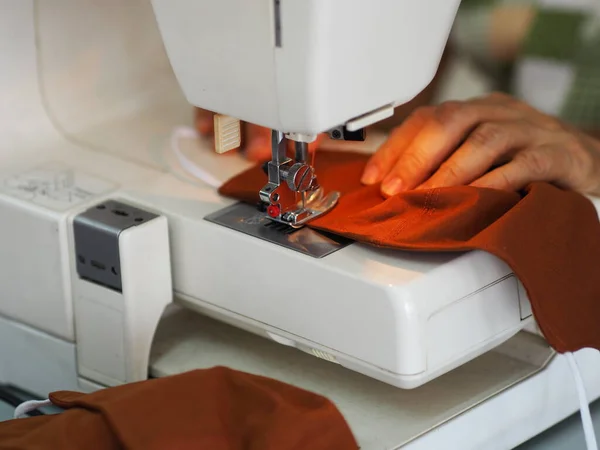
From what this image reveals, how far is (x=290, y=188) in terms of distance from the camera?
3.25ft

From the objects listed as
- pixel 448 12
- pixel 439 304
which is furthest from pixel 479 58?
pixel 439 304

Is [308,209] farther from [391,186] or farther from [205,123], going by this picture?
[205,123]

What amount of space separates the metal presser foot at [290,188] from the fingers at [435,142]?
0.09 meters

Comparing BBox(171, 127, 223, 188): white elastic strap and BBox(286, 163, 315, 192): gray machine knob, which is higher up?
BBox(286, 163, 315, 192): gray machine knob

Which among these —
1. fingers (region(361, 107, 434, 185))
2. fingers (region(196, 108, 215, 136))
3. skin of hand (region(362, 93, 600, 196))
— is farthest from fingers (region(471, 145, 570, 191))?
fingers (region(196, 108, 215, 136))

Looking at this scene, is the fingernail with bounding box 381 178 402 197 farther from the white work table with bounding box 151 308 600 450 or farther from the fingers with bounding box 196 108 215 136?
the fingers with bounding box 196 108 215 136

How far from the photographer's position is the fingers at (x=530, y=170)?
104 centimetres

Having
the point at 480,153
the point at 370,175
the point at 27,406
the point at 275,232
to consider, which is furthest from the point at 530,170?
the point at 27,406

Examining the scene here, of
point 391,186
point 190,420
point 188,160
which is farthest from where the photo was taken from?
point 188,160

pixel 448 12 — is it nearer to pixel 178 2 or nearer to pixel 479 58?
pixel 178 2

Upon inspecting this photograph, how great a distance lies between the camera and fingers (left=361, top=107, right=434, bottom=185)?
1.10 m

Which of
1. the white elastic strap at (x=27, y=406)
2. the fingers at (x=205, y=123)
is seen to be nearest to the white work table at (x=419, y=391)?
the white elastic strap at (x=27, y=406)

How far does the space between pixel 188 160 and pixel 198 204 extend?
4.9 inches

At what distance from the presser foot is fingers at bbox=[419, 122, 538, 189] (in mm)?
96
